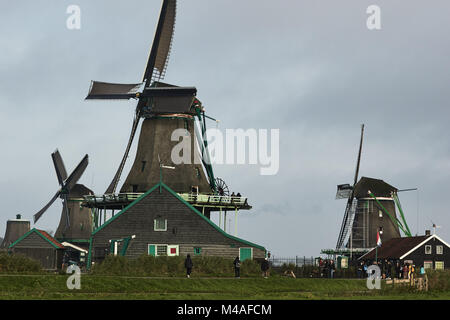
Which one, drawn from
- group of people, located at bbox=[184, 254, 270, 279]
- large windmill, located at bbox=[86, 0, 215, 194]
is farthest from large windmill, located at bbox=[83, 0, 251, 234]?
group of people, located at bbox=[184, 254, 270, 279]

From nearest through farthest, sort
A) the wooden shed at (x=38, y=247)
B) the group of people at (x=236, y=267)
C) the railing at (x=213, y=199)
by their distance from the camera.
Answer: the group of people at (x=236, y=267)
the railing at (x=213, y=199)
the wooden shed at (x=38, y=247)

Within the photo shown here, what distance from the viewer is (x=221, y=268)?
2173 inches

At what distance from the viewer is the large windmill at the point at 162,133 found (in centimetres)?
6581

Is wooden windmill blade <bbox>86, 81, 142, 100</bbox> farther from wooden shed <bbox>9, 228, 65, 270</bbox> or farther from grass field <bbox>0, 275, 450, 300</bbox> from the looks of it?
grass field <bbox>0, 275, 450, 300</bbox>

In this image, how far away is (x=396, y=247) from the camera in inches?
3127

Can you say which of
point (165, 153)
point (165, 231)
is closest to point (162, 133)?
point (165, 153)

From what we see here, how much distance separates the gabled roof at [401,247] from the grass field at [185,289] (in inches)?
1126

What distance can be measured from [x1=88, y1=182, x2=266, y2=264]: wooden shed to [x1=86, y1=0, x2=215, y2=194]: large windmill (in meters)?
6.23

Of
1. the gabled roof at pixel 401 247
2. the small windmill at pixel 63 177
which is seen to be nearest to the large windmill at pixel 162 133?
the small windmill at pixel 63 177

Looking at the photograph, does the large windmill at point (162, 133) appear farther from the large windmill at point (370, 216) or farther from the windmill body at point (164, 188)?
the large windmill at point (370, 216)

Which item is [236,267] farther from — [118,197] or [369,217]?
[369,217]

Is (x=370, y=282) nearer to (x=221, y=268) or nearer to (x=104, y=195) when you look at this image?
(x=221, y=268)
